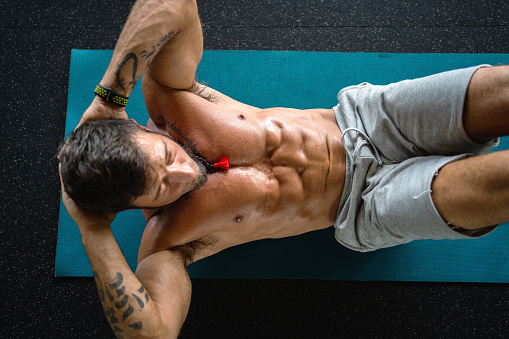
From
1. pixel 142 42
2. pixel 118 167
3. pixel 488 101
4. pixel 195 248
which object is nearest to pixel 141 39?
pixel 142 42

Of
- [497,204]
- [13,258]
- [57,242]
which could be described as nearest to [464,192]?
[497,204]

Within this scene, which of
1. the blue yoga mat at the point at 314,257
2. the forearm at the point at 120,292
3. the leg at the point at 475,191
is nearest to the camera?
the leg at the point at 475,191

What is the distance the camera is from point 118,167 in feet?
2.77

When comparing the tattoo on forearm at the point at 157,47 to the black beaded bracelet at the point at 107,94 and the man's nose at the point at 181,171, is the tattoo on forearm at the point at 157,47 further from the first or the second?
the man's nose at the point at 181,171

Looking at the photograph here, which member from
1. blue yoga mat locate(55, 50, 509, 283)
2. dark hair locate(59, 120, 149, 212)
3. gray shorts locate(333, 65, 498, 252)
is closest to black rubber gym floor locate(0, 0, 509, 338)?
blue yoga mat locate(55, 50, 509, 283)

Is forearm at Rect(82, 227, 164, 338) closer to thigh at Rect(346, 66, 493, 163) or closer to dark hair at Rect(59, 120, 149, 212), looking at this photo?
dark hair at Rect(59, 120, 149, 212)

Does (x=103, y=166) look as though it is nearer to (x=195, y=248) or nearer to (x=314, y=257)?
(x=195, y=248)

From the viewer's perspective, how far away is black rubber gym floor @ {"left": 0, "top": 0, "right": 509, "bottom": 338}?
1396mm

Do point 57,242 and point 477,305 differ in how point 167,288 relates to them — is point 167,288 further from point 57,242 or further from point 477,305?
point 477,305

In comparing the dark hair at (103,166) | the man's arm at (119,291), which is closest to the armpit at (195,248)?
the man's arm at (119,291)

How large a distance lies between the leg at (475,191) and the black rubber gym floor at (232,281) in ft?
2.05

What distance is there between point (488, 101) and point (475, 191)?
22cm

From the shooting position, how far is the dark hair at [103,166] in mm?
842

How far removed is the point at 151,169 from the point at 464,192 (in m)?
0.71
